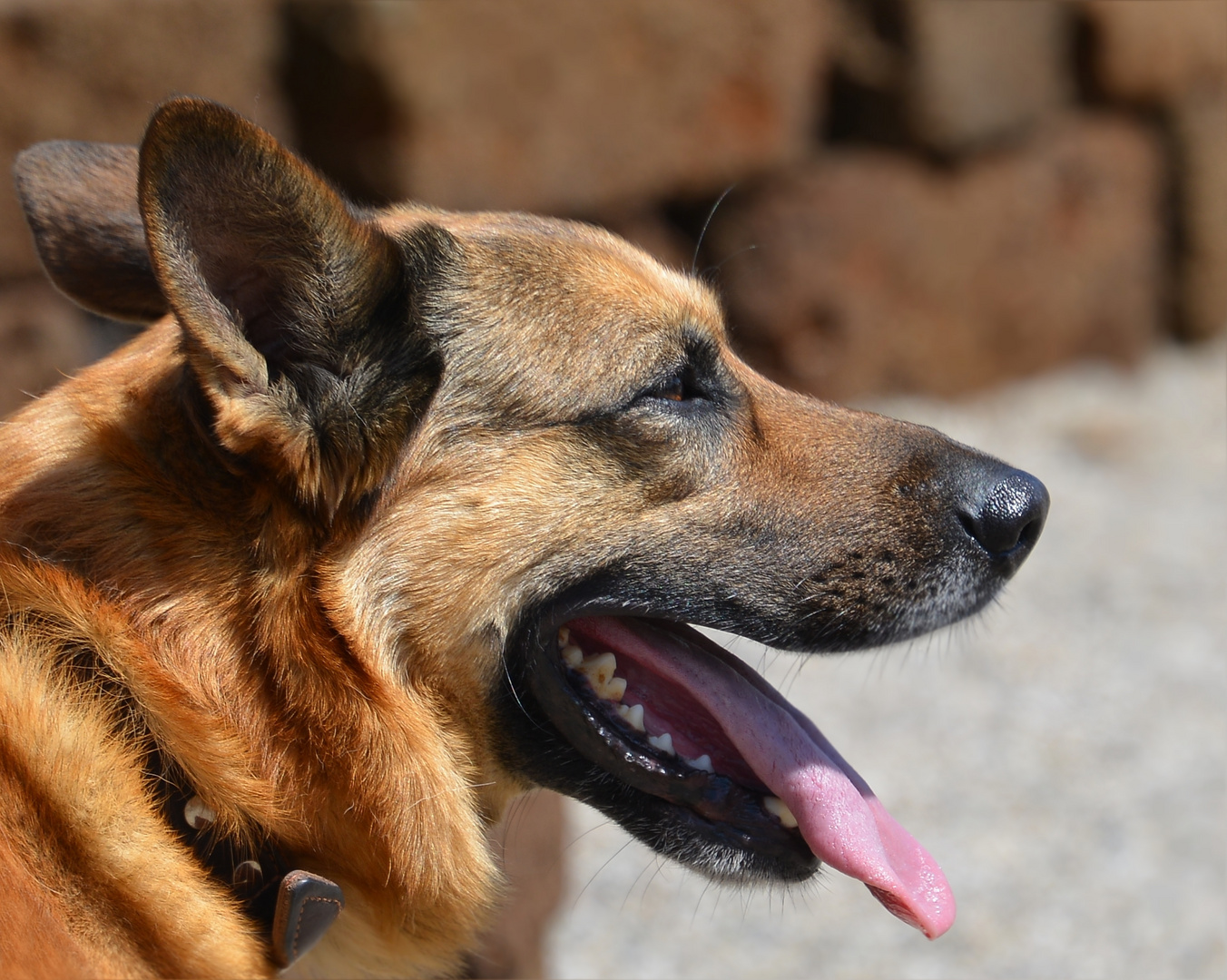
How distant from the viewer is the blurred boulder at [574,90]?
4875 millimetres

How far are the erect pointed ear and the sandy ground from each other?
136 cm

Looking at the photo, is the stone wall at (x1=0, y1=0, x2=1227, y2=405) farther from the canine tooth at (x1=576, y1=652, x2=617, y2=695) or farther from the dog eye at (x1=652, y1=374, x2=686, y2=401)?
the canine tooth at (x1=576, y1=652, x2=617, y2=695)

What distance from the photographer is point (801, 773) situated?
246 centimetres

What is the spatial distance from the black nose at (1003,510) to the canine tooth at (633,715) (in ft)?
2.51

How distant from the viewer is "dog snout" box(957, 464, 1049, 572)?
8.03 feet

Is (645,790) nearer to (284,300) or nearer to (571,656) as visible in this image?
(571,656)

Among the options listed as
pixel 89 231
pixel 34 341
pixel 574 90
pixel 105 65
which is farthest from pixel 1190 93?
pixel 89 231

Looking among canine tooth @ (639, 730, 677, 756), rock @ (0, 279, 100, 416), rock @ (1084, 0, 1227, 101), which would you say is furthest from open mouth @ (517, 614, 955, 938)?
rock @ (1084, 0, 1227, 101)

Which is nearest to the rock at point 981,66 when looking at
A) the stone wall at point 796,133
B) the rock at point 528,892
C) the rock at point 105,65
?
the stone wall at point 796,133

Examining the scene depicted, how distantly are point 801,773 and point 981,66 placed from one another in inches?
217

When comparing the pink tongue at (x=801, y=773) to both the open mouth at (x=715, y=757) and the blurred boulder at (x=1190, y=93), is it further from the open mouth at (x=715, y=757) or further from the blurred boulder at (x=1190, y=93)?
the blurred boulder at (x=1190, y=93)

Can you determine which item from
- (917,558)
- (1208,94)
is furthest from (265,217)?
(1208,94)

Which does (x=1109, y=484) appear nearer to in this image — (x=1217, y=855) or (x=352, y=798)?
(x=1217, y=855)

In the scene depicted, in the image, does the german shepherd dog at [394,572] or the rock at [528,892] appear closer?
the german shepherd dog at [394,572]
